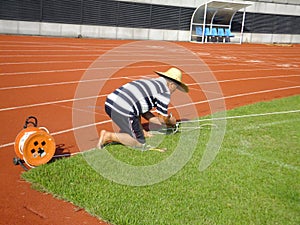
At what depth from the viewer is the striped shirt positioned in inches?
237

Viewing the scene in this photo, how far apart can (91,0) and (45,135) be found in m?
24.4

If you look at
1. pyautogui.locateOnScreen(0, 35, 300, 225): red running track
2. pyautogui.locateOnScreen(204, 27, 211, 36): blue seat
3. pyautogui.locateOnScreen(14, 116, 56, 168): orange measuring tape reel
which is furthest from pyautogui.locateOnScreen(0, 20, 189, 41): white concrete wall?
pyautogui.locateOnScreen(14, 116, 56, 168): orange measuring tape reel

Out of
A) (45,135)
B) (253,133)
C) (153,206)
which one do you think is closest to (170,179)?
(153,206)

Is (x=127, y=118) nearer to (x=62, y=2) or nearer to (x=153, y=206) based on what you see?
(x=153, y=206)

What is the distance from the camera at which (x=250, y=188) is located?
204 inches

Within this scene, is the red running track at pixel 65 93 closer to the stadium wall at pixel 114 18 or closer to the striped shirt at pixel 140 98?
the striped shirt at pixel 140 98

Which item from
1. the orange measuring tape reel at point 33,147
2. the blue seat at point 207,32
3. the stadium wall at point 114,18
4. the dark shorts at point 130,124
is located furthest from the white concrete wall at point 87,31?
the orange measuring tape reel at point 33,147

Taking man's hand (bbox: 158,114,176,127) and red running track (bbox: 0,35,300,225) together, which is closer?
red running track (bbox: 0,35,300,225)

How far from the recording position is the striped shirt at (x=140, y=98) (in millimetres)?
6027

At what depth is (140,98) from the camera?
6.05 meters

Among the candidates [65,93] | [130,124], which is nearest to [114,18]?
[65,93]

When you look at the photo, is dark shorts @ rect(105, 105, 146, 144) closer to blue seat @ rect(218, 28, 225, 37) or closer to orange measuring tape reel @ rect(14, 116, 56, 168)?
orange measuring tape reel @ rect(14, 116, 56, 168)

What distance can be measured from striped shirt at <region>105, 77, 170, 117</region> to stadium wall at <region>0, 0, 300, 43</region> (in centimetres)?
2061

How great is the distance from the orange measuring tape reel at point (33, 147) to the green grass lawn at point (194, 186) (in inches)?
4.9
